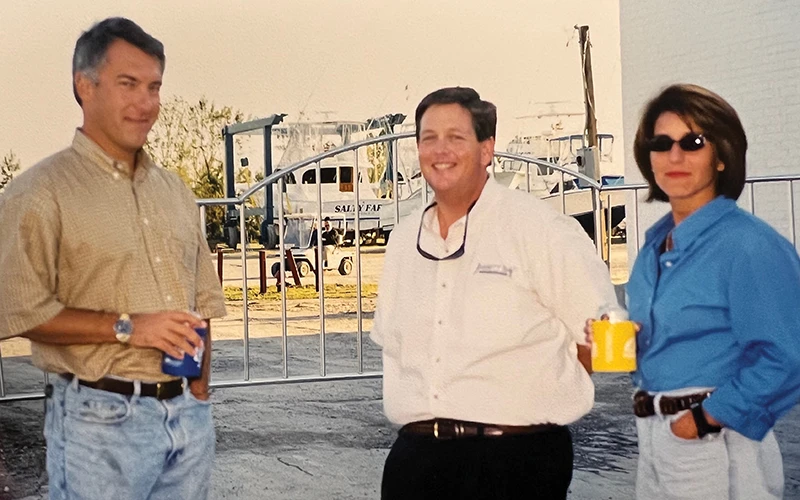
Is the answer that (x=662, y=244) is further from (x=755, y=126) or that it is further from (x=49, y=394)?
(x=755, y=126)

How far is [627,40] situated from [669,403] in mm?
13669

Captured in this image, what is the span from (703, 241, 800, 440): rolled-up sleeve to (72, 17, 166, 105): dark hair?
1.68 metres

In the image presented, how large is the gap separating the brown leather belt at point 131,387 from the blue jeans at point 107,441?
1 centimetres

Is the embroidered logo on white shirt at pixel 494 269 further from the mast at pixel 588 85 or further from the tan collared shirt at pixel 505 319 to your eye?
the mast at pixel 588 85

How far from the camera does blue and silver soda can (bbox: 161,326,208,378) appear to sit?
2.96m

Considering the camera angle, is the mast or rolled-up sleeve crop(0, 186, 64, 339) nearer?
rolled-up sleeve crop(0, 186, 64, 339)

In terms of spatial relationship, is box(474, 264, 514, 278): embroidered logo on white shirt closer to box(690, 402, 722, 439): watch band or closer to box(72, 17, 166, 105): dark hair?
box(690, 402, 722, 439): watch band

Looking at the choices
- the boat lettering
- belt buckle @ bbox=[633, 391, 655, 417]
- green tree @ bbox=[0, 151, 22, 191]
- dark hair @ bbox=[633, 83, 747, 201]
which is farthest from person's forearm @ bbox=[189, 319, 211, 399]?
the boat lettering

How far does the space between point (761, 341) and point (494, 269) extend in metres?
0.73

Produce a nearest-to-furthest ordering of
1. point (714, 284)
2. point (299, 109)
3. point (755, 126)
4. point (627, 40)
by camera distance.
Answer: point (714, 284) → point (755, 126) → point (627, 40) → point (299, 109)

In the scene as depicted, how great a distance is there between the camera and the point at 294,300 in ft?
60.8

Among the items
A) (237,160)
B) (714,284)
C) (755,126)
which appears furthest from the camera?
(237,160)

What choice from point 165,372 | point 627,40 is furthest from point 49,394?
point 627,40

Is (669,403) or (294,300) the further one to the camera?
(294,300)
